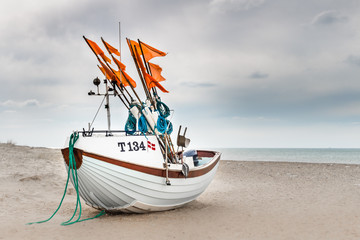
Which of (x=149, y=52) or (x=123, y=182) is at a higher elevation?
(x=149, y=52)

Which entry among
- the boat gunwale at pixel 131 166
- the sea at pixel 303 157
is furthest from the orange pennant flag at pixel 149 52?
the sea at pixel 303 157

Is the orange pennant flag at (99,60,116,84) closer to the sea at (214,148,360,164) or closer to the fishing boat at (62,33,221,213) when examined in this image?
the fishing boat at (62,33,221,213)

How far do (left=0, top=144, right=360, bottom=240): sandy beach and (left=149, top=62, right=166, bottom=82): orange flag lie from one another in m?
4.05

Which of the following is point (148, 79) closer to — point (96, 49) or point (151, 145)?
point (96, 49)

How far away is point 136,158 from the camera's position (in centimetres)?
730

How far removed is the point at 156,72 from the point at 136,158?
121 inches

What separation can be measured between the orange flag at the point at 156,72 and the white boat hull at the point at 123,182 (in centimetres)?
264

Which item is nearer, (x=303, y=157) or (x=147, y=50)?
(x=147, y=50)

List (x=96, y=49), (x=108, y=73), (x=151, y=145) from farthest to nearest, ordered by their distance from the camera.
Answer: (x=108, y=73) < (x=96, y=49) < (x=151, y=145)

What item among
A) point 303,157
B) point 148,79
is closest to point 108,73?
point 148,79

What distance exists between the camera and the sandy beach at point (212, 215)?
6.75 m

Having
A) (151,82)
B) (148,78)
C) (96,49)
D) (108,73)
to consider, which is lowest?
(151,82)

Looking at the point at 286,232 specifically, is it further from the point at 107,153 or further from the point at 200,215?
the point at 107,153

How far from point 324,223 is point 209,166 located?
3542 mm
